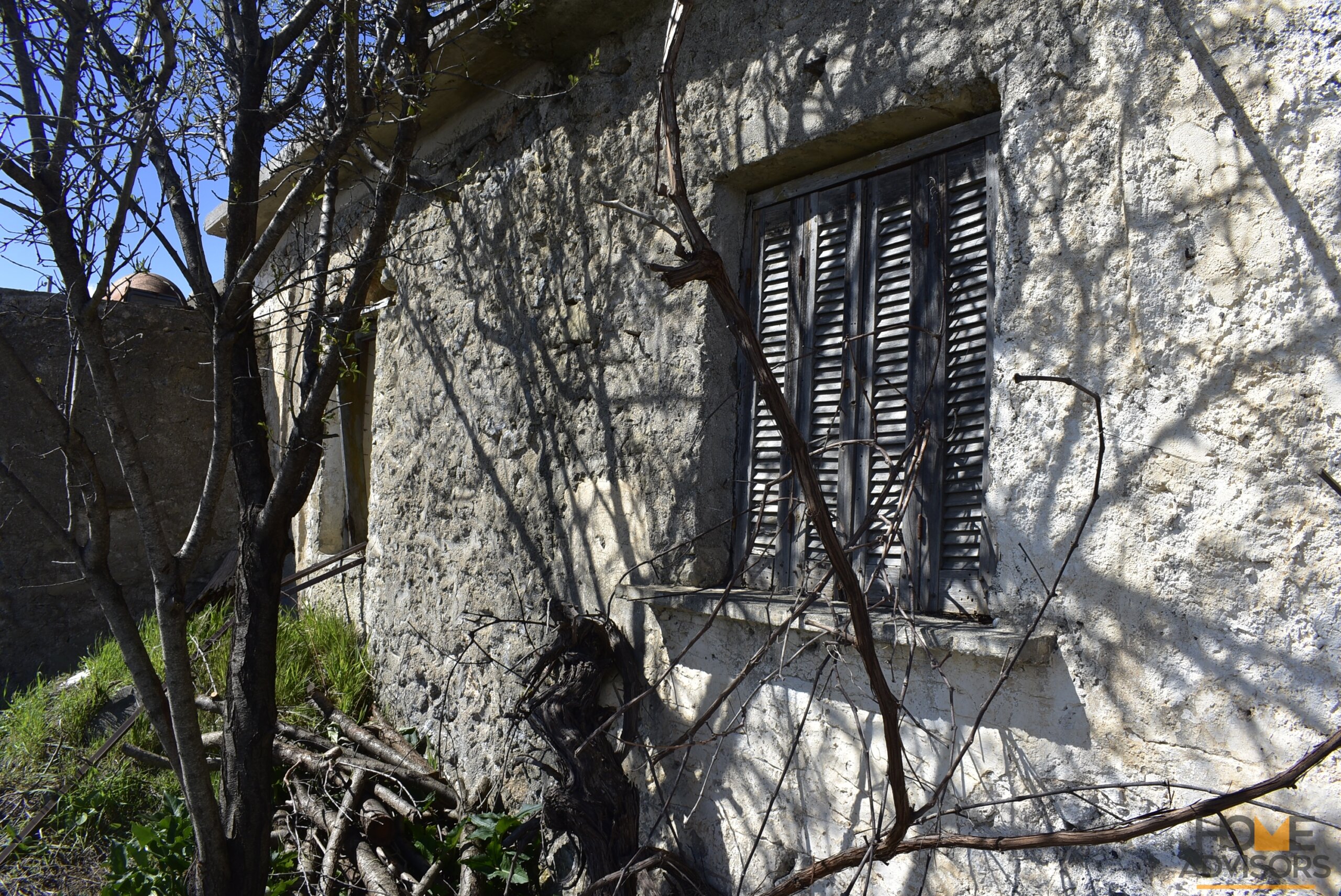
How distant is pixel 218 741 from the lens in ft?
12.5

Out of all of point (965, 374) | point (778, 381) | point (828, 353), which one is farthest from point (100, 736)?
point (965, 374)

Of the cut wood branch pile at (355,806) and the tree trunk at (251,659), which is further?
the cut wood branch pile at (355,806)

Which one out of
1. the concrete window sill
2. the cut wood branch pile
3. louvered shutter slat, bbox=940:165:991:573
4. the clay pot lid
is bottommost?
the cut wood branch pile

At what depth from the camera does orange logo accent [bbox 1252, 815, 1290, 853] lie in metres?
1.57

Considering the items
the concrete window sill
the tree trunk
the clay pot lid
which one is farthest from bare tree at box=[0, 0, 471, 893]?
the clay pot lid

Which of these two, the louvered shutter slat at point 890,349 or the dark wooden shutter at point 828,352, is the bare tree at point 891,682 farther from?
the dark wooden shutter at point 828,352

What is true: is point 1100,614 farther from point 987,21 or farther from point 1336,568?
point 987,21

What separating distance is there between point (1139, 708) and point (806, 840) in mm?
937

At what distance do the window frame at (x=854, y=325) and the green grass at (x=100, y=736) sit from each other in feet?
6.91

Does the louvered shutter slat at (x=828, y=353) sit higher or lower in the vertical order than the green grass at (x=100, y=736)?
higher

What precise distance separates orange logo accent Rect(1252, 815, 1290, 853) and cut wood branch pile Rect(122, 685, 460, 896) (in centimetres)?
244

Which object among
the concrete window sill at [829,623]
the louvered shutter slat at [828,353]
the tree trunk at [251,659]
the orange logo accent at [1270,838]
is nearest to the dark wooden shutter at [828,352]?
the louvered shutter slat at [828,353]

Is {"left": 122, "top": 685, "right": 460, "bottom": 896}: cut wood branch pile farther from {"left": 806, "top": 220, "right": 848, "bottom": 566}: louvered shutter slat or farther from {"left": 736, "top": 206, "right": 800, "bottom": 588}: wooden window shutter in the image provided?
{"left": 806, "top": 220, "right": 848, "bottom": 566}: louvered shutter slat

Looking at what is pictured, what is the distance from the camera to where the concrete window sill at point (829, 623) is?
1846 mm
